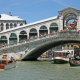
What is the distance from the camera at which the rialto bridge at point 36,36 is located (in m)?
40.5

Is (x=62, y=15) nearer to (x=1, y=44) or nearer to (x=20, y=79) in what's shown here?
(x=1, y=44)

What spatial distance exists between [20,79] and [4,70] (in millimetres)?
5973

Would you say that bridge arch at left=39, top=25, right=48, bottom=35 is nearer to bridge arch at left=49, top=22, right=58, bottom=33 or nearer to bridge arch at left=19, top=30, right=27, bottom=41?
bridge arch at left=49, top=22, right=58, bottom=33

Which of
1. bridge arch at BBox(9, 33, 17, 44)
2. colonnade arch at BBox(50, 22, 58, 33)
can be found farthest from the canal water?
bridge arch at BBox(9, 33, 17, 44)

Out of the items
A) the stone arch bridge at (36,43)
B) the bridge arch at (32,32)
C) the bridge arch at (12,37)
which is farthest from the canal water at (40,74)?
the bridge arch at (12,37)

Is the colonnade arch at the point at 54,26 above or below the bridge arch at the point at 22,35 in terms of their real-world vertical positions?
above

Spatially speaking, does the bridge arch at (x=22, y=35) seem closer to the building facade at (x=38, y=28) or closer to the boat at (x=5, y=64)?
the building facade at (x=38, y=28)

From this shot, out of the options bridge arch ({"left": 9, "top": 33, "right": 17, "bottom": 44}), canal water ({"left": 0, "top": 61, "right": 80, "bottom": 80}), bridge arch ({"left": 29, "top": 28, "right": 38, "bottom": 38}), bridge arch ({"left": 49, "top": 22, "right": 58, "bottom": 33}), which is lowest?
canal water ({"left": 0, "top": 61, "right": 80, "bottom": 80})

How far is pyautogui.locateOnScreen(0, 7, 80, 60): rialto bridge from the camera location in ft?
133

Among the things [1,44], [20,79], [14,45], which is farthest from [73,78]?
[1,44]

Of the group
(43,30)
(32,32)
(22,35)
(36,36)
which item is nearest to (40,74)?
(36,36)

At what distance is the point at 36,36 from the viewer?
4525cm

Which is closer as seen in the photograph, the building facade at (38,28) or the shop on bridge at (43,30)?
the building facade at (38,28)

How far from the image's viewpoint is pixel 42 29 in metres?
45.1
